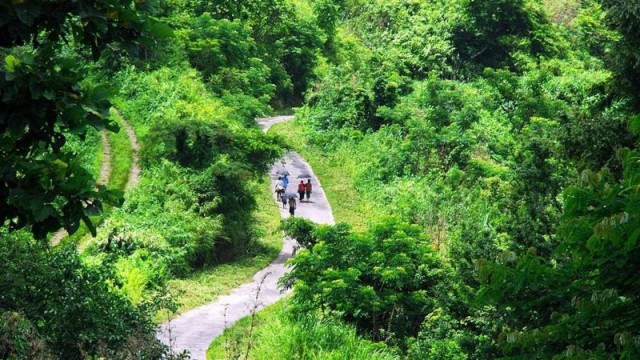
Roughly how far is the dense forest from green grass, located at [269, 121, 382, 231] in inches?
6.0

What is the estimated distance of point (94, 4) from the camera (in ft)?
16.6

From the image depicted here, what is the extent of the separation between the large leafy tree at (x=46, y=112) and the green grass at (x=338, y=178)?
68.6ft

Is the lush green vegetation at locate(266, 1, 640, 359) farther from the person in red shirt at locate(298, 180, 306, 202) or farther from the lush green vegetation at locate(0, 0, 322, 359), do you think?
the lush green vegetation at locate(0, 0, 322, 359)

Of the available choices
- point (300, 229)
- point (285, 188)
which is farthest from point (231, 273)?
point (285, 188)

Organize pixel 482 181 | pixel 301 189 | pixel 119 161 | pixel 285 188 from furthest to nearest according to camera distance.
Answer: pixel 285 188, pixel 301 189, pixel 119 161, pixel 482 181

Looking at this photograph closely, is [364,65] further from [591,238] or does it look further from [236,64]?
[591,238]

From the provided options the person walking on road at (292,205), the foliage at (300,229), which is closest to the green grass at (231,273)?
the person walking on road at (292,205)

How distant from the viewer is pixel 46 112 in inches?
197

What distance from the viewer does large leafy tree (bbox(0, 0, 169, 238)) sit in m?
4.84

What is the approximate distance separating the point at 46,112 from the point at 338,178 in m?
29.6

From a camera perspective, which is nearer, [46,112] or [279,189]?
[46,112]

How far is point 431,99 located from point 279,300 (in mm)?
15711

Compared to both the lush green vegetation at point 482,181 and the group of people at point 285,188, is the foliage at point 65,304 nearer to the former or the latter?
the lush green vegetation at point 482,181

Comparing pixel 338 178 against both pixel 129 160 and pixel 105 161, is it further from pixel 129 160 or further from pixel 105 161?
pixel 105 161
